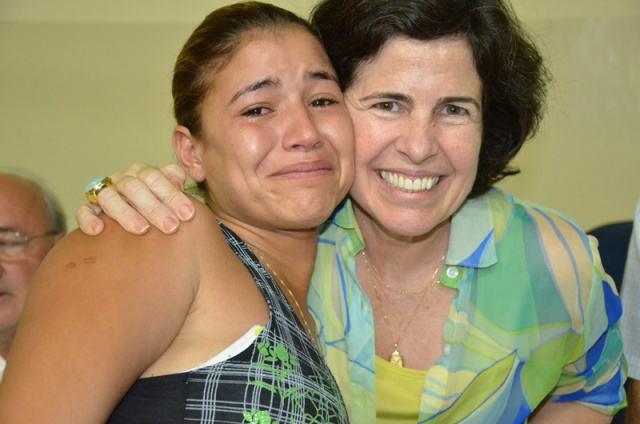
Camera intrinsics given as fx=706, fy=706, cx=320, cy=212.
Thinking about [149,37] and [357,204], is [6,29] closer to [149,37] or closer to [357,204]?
[149,37]

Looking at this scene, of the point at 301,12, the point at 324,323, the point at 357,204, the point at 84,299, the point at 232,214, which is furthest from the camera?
the point at 301,12

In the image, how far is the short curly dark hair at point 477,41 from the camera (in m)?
1.60

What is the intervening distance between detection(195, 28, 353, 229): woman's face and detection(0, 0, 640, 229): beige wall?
1856 millimetres

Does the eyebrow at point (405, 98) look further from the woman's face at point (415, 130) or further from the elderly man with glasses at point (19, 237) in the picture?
the elderly man with glasses at point (19, 237)

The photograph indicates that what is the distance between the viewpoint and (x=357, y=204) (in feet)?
6.26

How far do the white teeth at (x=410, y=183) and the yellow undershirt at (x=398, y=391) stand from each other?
0.43 metres

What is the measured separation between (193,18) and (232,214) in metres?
2.02

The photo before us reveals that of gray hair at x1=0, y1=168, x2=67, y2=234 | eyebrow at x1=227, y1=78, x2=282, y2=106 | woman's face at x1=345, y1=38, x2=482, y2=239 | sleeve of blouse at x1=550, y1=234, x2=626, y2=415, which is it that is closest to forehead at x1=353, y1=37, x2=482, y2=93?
woman's face at x1=345, y1=38, x2=482, y2=239

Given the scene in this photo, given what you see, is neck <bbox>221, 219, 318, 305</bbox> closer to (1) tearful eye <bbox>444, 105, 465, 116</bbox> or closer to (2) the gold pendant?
(2) the gold pendant

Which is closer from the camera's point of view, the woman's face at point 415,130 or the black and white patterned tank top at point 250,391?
the black and white patterned tank top at point 250,391

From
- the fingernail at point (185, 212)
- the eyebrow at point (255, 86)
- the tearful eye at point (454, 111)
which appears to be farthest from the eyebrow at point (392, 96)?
the fingernail at point (185, 212)

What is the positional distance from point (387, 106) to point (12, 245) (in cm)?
113

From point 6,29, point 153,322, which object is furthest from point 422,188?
point 6,29

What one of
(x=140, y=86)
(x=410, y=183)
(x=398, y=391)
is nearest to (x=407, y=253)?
(x=410, y=183)
